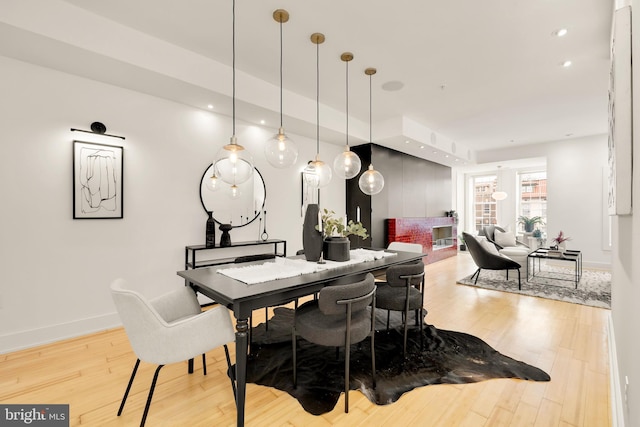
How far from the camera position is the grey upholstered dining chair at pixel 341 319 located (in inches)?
70.2

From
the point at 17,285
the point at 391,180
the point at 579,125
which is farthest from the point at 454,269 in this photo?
the point at 17,285

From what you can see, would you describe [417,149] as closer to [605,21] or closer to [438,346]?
[605,21]

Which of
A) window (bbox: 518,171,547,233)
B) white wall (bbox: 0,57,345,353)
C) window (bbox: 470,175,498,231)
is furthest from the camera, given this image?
window (bbox: 470,175,498,231)

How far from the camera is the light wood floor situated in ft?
5.76

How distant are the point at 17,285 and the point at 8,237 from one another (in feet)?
1.51

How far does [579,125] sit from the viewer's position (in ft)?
19.0

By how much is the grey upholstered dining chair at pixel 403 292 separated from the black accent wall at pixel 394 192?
298 cm

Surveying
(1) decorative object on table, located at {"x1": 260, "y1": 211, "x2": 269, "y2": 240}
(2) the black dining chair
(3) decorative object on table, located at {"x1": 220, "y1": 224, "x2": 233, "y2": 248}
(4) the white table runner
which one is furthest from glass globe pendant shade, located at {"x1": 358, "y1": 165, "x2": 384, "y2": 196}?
(2) the black dining chair

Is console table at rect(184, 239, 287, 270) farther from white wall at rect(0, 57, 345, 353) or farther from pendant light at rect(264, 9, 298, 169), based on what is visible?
pendant light at rect(264, 9, 298, 169)

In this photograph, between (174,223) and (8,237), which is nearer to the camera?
(8,237)

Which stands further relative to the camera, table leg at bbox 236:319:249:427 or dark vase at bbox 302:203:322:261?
dark vase at bbox 302:203:322:261

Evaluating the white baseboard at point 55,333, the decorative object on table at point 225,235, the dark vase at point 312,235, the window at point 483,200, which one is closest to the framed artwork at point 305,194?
the decorative object on table at point 225,235

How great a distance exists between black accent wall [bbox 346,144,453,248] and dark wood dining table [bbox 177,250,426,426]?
328 cm

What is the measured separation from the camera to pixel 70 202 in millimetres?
2918
